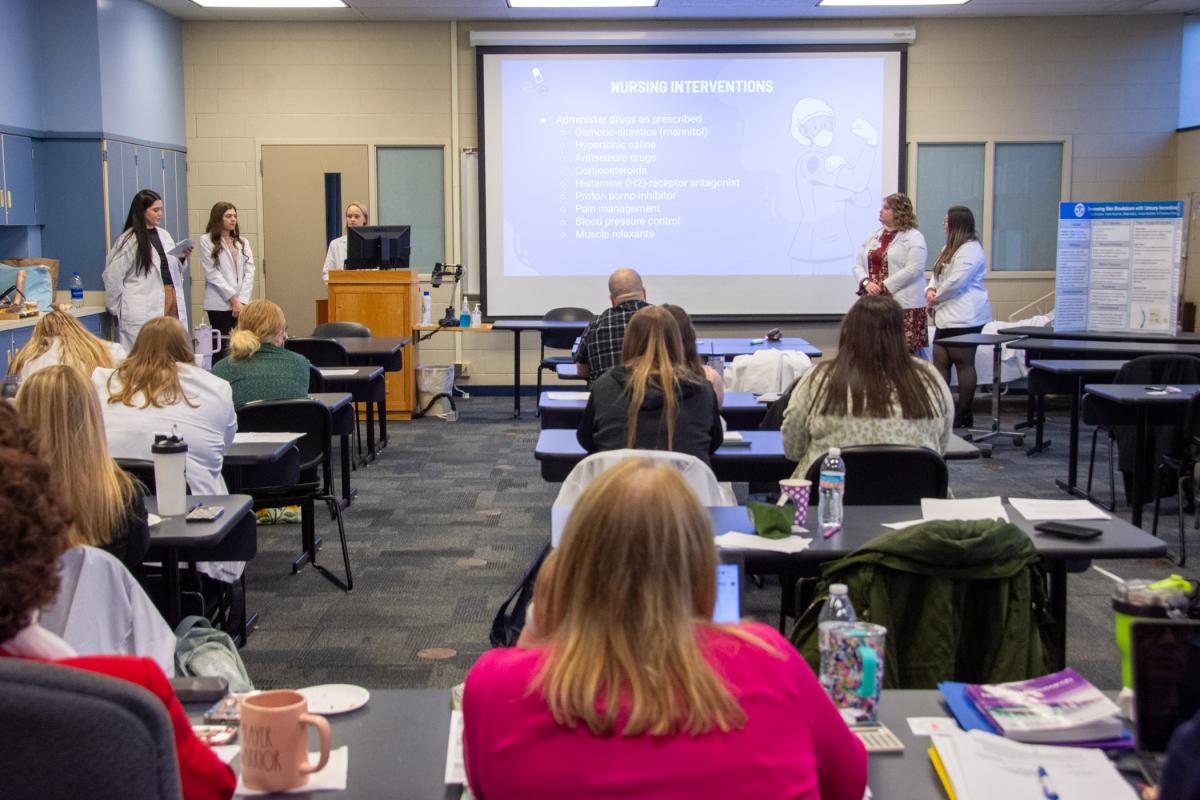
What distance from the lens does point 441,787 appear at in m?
1.67

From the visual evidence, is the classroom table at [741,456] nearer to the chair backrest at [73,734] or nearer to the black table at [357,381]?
the black table at [357,381]

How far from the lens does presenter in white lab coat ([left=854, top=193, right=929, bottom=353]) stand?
324 inches

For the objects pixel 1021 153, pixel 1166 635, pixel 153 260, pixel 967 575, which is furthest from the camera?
pixel 1021 153

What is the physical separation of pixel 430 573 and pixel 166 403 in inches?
60.1

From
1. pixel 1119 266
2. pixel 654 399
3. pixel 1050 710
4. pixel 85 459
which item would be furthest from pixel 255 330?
pixel 1119 266

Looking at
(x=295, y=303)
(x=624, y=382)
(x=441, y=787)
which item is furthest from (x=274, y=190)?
(x=441, y=787)

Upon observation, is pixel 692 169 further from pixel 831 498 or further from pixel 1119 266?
pixel 831 498

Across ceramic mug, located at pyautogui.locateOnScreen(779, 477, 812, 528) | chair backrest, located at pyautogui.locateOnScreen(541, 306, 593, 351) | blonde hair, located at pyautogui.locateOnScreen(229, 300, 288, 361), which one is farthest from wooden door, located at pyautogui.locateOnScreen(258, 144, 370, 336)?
ceramic mug, located at pyautogui.locateOnScreen(779, 477, 812, 528)

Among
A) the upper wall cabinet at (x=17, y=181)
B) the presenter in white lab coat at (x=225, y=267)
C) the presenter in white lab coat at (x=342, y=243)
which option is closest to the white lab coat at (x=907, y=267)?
the presenter in white lab coat at (x=342, y=243)

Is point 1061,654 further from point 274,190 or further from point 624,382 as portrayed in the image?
point 274,190

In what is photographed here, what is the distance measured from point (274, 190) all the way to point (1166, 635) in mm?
9501

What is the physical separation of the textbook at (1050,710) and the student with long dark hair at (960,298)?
6.80 metres

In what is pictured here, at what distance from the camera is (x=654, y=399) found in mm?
4008

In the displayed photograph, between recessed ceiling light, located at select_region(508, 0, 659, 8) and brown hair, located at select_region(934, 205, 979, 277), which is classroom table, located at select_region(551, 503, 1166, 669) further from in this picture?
recessed ceiling light, located at select_region(508, 0, 659, 8)
